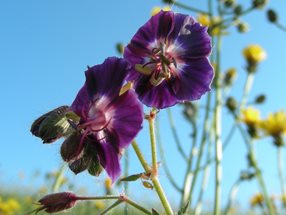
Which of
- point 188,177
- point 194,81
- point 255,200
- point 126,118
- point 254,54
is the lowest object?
point 126,118

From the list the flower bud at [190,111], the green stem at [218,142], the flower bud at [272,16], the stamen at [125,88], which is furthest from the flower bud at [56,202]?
the flower bud at [272,16]

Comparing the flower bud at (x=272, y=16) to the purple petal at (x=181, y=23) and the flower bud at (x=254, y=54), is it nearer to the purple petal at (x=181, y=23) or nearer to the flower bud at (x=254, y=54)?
the flower bud at (x=254, y=54)

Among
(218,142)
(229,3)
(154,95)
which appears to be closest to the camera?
(154,95)

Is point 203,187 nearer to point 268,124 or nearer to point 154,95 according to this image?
point 268,124

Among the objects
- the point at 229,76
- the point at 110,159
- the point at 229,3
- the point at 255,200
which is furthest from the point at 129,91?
the point at 255,200

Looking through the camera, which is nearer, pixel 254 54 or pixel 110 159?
pixel 110 159

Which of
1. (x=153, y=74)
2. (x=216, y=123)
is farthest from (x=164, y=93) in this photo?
(x=216, y=123)

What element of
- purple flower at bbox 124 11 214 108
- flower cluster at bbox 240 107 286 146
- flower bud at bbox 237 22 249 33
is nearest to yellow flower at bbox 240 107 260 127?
flower cluster at bbox 240 107 286 146

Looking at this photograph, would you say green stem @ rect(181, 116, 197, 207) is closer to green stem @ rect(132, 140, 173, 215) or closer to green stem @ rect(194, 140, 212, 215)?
green stem @ rect(194, 140, 212, 215)
